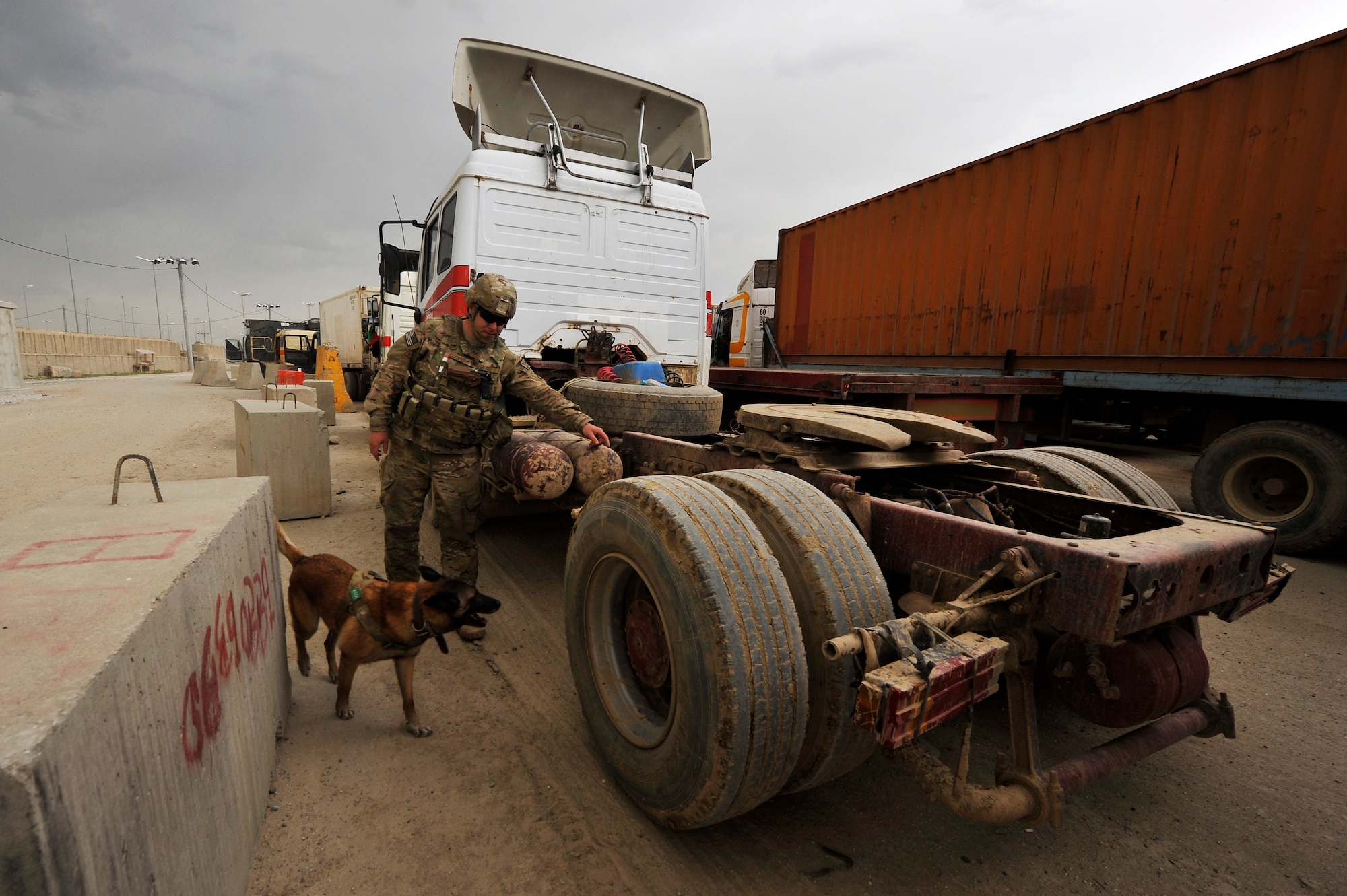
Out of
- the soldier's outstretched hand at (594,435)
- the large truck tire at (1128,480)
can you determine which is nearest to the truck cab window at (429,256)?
the soldier's outstretched hand at (594,435)

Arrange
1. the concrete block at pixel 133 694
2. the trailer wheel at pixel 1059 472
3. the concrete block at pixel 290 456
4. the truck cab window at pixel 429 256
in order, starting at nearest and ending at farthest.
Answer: the concrete block at pixel 133 694
the trailer wheel at pixel 1059 472
the concrete block at pixel 290 456
the truck cab window at pixel 429 256

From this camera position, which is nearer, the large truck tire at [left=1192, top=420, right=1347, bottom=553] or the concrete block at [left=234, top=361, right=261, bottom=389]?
the large truck tire at [left=1192, top=420, right=1347, bottom=553]

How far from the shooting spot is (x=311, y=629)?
255cm

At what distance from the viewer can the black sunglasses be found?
122 inches

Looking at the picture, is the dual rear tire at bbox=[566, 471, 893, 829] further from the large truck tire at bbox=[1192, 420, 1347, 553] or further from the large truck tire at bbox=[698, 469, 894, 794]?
the large truck tire at bbox=[1192, 420, 1347, 553]

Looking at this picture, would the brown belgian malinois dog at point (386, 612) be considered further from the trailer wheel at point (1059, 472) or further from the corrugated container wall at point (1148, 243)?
the corrugated container wall at point (1148, 243)

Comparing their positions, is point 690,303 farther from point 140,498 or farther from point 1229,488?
point 1229,488

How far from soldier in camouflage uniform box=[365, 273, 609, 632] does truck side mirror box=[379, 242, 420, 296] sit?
228cm

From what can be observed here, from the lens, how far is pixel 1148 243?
5719 mm

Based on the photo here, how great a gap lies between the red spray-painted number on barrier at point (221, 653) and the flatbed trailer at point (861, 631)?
1001 mm

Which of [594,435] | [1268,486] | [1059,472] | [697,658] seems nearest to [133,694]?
[697,658]

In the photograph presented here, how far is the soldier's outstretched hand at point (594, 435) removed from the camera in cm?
312

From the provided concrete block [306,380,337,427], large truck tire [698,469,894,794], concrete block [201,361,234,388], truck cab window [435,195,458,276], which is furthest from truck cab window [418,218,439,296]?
concrete block [201,361,234,388]

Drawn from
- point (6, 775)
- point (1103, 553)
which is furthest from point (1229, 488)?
point (6, 775)
